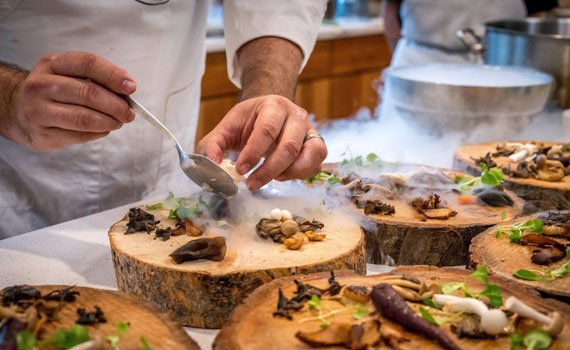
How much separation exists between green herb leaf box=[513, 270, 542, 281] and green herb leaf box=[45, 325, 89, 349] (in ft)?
3.01

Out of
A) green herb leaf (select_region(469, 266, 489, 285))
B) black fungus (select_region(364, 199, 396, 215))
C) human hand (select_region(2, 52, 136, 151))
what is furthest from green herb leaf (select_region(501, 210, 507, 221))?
human hand (select_region(2, 52, 136, 151))

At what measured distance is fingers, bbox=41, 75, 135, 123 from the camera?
1.56 metres

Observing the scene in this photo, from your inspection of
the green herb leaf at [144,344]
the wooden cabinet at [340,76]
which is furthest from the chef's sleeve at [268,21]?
the wooden cabinet at [340,76]

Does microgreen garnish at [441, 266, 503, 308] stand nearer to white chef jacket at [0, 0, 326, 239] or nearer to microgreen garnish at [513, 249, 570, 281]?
microgreen garnish at [513, 249, 570, 281]

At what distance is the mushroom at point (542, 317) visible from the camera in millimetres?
1276

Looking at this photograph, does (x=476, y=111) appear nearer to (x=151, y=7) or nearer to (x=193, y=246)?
(x=151, y=7)

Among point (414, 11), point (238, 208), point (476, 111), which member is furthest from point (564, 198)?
point (414, 11)

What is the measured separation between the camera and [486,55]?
3271mm

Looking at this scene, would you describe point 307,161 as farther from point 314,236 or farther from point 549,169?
point 549,169

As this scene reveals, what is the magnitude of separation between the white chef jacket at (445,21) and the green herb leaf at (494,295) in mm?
2886

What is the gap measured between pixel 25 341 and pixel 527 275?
40.1 inches

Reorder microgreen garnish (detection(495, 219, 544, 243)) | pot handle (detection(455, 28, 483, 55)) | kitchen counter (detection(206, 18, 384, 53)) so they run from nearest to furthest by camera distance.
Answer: microgreen garnish (detection(495, 219, 544, 243)) → pot handle (detection(455, 28, 483, 55)) → kitchen counter (detection(206, 18, 384, 53))

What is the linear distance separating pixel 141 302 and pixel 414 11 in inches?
127

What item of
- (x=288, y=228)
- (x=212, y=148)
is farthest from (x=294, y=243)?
(x=212, y=148)
